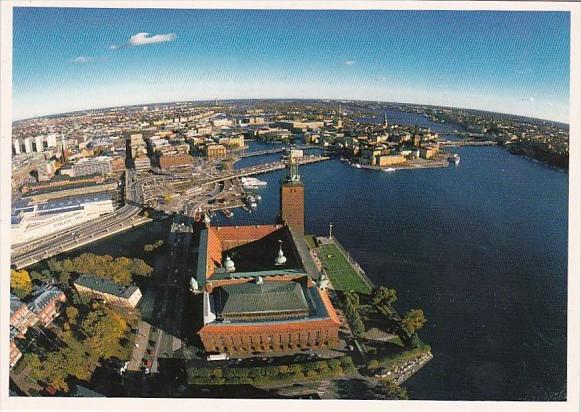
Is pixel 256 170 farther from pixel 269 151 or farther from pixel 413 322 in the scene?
pixel 413 322

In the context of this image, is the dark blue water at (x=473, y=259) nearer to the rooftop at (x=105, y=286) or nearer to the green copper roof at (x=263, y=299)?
the green copper roof at (x=263, y=299)

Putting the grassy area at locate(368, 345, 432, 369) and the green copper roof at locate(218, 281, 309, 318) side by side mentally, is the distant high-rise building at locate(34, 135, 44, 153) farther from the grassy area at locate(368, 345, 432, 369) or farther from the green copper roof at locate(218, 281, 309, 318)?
the grassy area at locate(368, 345, 432, 369)

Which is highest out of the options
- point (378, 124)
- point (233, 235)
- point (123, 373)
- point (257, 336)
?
point (378, 124)

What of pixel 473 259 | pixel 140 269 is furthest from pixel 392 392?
pixel 140 269

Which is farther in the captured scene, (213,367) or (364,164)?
(364,164)

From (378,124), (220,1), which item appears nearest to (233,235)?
(220,1)

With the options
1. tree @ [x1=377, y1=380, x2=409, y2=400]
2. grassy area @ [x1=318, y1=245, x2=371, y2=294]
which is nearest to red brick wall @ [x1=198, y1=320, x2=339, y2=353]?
tree @ [x1=377, y1=380, x2=409, y2=400]

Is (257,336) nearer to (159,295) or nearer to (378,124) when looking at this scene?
(159,295)
